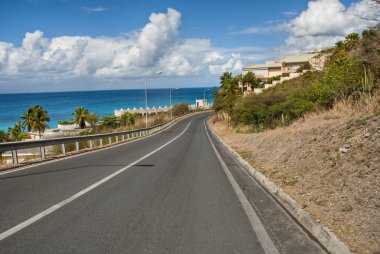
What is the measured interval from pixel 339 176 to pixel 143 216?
4.10 metres

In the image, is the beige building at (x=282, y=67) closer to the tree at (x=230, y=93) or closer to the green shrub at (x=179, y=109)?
the tree at (x=230, y=93)

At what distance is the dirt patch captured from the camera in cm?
541

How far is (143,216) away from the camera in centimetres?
634

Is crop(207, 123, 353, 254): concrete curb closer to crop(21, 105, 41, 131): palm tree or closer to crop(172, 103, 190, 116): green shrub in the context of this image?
crop(21, 105, 41, 131): palm tree

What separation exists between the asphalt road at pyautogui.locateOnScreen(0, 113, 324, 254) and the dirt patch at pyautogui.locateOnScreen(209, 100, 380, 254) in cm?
57

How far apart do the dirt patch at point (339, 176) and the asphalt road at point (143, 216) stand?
574mm

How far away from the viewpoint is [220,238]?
5.25 m

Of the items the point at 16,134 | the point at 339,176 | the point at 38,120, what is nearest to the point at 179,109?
the point at 38,120

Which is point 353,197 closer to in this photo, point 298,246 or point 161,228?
point 298,246

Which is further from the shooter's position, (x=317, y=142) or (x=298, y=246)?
(x=317, y=142)

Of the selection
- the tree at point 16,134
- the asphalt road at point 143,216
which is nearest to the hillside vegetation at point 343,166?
the asphalt road at point 143,216

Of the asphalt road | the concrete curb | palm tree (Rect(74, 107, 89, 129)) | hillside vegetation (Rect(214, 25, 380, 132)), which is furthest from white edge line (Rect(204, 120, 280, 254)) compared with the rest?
palm tree (Rect(74, 107, 89, 129))

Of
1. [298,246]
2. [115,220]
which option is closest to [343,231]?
[298,246]

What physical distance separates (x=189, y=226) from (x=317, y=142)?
6.52m
